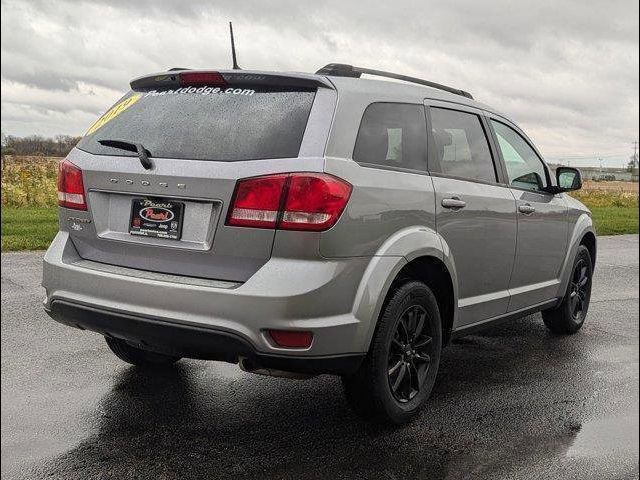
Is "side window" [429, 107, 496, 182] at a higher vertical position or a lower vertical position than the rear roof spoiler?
lower

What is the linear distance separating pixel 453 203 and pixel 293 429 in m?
1.56

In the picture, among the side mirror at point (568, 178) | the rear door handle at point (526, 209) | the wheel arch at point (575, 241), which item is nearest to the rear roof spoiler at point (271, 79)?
the rear door handle at point (526, 209)

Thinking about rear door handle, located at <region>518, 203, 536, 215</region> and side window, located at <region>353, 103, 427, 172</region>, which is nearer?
side window, located at <region>353, 103, 427, 172</region>

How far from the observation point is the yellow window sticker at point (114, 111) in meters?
3.95

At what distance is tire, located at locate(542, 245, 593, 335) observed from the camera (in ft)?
19.7

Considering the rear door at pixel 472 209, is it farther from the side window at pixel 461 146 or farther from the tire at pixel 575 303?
the tire at pixel 575 303

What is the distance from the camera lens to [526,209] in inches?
196

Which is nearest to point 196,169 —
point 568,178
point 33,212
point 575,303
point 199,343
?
point 199,343

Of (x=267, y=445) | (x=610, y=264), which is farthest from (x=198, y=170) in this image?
(x=610, y=264)

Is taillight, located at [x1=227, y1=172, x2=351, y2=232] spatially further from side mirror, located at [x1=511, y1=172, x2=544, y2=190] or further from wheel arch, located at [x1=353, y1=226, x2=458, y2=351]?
side mirror, located at [x1=511, y1=172, x2=544, y2=190]

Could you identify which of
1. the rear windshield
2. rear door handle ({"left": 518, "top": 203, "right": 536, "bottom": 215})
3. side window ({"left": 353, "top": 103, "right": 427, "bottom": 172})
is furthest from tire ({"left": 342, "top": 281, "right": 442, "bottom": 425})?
rear door handle ({"left": 518, "top": 203, "right": 536, "bottom": 215})

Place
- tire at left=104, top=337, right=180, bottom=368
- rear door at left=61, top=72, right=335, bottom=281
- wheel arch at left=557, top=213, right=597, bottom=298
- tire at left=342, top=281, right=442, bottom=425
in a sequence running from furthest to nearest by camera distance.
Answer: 1. wheel arch at left=557, top=213, right=597, bottom=298
2. tire at left=104, top=337, right=180, bottom=368
3. tire at left=342, top=281, right=442, bottom=425
4. rear door at left=61, top=72, right=335, bottom=281

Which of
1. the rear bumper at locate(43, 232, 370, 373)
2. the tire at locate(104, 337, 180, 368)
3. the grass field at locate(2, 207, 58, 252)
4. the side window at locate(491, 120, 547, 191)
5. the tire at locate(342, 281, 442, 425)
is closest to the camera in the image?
the rear bumper at locate(43, 232, 370, 373)

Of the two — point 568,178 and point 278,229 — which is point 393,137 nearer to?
point 278,229
